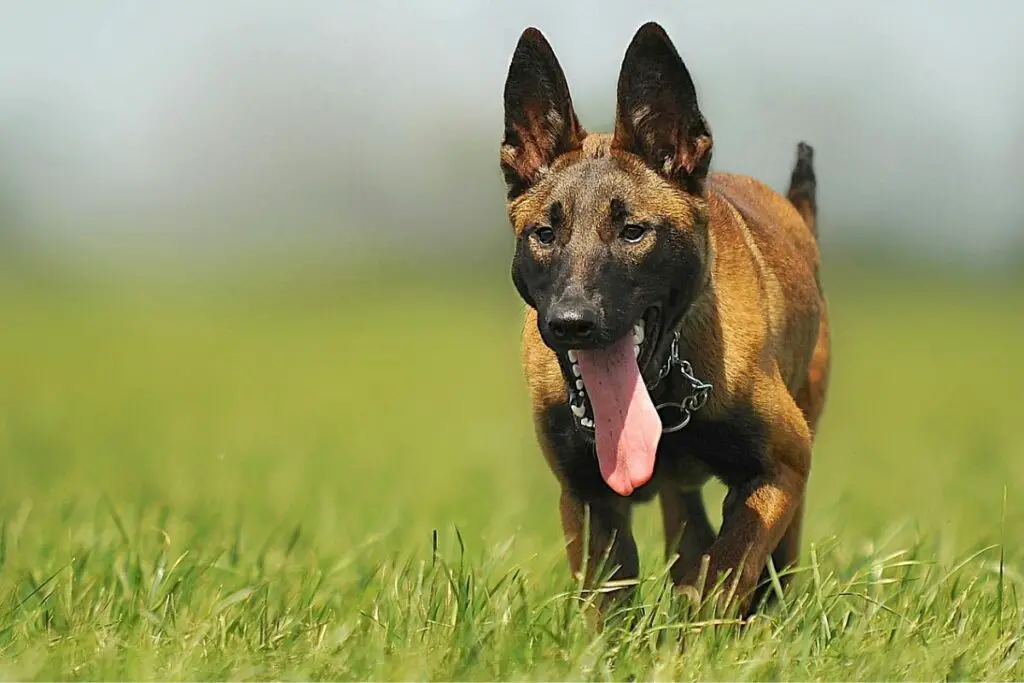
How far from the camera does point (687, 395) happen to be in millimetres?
5578

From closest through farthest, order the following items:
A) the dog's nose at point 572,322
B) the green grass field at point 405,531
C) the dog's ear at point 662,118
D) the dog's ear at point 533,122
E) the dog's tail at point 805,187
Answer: the green grass field at point 405,531 → the dog's nose at point 572,322 → the dog's ear at point 662,118 → the dog's ear at point 533,122 → the dog's tail at point 805,187

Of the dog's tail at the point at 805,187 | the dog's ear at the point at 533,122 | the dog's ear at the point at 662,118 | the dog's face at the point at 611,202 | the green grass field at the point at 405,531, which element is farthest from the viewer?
the dog's tail at the point at 805,187

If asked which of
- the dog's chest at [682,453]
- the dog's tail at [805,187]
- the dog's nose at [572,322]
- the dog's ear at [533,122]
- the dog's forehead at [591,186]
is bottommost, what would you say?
the dog's chest at [682,453]

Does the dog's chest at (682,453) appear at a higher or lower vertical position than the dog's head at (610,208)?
lower

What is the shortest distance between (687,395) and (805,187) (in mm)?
2408

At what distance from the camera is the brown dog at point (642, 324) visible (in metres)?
5.31

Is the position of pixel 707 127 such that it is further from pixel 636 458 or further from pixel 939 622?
pixel 939 622

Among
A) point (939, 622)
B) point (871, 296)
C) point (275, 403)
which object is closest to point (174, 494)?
point (939, 622)

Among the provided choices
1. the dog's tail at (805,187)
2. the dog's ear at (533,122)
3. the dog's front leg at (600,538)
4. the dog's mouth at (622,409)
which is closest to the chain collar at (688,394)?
the dog's mouth at (622,409)

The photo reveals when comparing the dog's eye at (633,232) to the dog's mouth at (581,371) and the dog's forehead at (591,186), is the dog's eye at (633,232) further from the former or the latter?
the dog's mouth at (581,371)

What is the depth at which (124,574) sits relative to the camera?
216 inches

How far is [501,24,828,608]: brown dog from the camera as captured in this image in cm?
531

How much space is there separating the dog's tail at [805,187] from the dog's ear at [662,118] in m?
2.14

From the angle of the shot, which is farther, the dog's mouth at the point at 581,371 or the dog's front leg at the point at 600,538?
the dog's front leg at the point at 600,538
